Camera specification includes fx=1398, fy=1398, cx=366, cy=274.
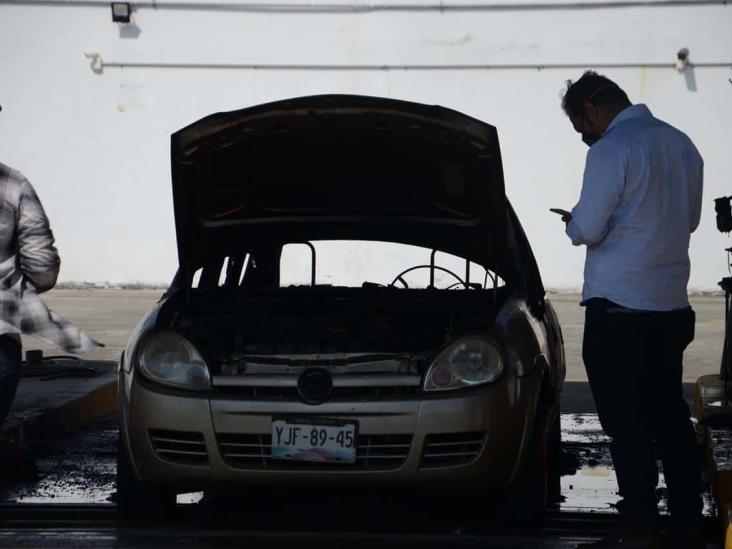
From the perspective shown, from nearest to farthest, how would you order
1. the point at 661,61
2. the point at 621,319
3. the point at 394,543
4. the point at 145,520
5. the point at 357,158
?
the point at 621,319
the point at 394,543
the point at 145,520
the point at 357,158
the point at 661,61

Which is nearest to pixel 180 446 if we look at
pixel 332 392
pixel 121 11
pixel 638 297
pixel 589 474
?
pixel 332 392

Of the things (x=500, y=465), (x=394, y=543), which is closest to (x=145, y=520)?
(x=394, y=543)

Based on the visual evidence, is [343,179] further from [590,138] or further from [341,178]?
[590,138]

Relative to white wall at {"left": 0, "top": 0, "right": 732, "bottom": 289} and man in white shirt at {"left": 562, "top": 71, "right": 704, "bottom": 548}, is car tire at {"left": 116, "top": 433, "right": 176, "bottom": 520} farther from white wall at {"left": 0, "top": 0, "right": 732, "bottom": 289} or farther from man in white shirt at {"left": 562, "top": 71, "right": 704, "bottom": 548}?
white wall at {"left": 0, "top": 0, "right": 732, "bottom": 289}

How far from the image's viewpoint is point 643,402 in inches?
193

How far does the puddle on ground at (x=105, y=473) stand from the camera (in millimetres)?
6375

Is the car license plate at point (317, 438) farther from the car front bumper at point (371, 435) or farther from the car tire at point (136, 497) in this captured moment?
the car tire at point (136, 497)

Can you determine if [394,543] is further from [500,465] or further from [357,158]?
[357,158]

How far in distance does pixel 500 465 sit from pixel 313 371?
0.78m

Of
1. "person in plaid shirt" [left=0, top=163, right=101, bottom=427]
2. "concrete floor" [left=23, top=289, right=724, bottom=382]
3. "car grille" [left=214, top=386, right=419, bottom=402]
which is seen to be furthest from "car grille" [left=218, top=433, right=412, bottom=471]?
"concrete floor" [left=23, top=289, right=724, bottom=382]

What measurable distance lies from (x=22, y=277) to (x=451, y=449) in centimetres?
179

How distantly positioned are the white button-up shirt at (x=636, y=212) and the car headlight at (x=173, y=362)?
58.3 inches

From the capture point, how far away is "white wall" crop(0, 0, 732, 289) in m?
20.4

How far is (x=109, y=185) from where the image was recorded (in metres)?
21.5
